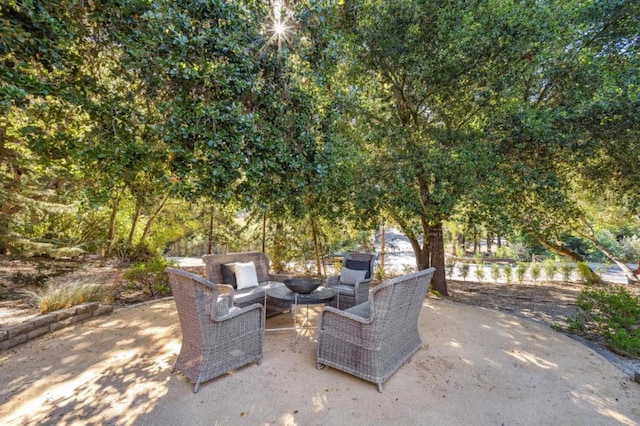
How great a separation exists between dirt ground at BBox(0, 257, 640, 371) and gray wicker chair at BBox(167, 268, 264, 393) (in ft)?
8.98

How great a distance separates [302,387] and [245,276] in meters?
2.14

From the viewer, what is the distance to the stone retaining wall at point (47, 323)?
121 inches

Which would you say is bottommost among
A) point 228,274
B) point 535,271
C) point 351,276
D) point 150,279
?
point 535,271

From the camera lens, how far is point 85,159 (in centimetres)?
259

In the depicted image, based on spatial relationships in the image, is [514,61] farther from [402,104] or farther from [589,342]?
[589,342]

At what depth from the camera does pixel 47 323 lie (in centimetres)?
351

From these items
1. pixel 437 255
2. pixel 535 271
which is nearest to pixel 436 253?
pixel 437 255

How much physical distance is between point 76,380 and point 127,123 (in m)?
2.38

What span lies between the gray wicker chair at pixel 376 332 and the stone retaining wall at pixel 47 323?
3.25 m

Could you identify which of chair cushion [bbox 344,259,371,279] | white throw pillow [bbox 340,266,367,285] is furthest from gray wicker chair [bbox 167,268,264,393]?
chair cushion [bbox 344,259,371,279]

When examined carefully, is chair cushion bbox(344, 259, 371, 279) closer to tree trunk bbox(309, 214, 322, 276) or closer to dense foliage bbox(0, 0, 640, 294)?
dense foliage bbox(0, 0, 640, 294)

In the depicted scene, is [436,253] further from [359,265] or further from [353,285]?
[353,285]

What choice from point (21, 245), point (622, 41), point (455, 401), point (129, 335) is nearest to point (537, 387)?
point (455, 401)

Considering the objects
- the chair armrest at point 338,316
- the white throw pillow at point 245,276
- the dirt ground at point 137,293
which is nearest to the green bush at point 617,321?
the dirt ground at point 137,293
